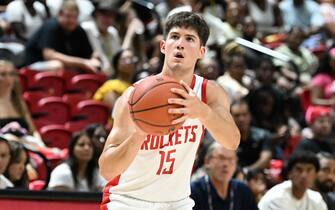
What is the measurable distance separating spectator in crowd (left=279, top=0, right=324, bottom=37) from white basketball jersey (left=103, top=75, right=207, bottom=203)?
812 centimetres

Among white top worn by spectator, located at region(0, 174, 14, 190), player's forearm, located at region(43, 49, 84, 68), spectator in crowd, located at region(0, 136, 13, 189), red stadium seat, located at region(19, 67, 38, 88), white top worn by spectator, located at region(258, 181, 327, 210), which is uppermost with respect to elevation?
player's forearm, located at region(43, 49, 84, 68)

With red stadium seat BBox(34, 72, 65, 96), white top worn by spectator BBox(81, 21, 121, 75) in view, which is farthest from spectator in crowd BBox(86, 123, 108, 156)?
white top worn by spectator BBox(81, 21, 121, 75)

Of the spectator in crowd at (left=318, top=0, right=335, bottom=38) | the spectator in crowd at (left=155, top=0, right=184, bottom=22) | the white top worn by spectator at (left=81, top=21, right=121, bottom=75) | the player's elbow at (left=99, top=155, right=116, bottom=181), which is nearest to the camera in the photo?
the player's elbow at (left=99, top=155, right=116, bottom=181)

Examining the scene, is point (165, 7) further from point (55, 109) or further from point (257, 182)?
point (257, 182)

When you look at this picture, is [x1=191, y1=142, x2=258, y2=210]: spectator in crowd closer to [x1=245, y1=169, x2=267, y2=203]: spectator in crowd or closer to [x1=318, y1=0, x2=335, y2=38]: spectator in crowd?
[x1=245, y1=169, x2=267, y2=203]: spectator in crowd

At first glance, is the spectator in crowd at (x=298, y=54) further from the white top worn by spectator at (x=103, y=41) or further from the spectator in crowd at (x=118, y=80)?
the spectator in crowd at (x=118, y=80)

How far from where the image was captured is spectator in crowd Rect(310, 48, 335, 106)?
1007 cm

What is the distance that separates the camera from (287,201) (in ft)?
20.1

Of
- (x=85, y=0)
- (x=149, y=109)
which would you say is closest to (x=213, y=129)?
(x=149, y=109)

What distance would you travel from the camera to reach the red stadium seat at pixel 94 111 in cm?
867

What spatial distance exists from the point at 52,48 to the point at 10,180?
10.7 feet

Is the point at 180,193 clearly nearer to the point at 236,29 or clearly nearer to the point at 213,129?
the point at 213,129

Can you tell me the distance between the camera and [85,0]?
1064cm

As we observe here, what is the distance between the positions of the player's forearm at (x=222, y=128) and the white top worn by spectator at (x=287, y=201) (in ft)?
6.32
